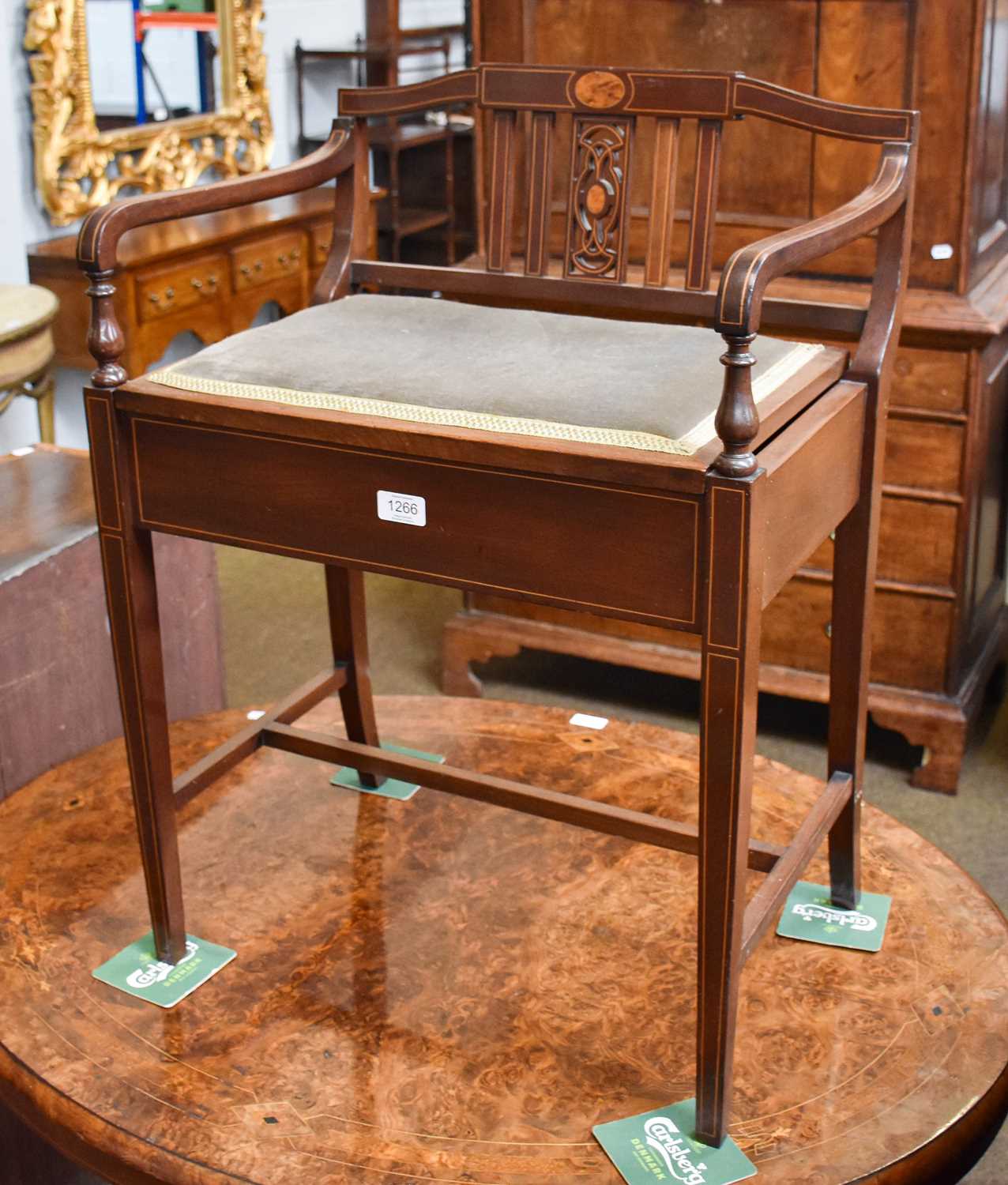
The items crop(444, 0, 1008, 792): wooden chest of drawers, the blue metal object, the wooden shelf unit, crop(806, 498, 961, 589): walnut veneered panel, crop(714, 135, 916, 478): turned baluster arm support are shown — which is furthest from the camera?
the wooden shelf unit

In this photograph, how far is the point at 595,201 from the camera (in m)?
1.71

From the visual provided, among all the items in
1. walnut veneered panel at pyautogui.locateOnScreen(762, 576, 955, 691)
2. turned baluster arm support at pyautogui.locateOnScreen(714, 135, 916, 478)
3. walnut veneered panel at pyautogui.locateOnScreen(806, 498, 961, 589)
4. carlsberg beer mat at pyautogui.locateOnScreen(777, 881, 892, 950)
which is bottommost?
walnut veneered panel at pyautogui.locateOnScreen(762, 576, 955, 691)

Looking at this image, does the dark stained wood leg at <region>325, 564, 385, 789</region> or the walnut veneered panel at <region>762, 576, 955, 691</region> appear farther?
the walnut veneered panel at <region>762, 576, 955, 691</region>

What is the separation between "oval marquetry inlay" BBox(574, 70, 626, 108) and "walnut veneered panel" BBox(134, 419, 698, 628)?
1.79ft

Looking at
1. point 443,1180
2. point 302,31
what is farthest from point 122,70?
point 443,1180

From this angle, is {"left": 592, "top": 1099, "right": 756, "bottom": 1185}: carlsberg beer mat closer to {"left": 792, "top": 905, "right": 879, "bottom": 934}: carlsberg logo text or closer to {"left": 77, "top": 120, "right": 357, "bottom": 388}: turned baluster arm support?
{"left": 792, "top": 905, "right": 879, "bottom": 934}: carlsberg logo text

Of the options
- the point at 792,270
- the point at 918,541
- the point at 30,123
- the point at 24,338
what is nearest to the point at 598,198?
the point at 792,270

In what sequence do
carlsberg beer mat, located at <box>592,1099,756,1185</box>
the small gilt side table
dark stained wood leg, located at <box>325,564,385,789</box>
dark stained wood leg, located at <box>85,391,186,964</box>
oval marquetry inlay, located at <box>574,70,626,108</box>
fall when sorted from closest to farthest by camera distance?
1. carlsberg beer mat, located at <box>592,1099,756,1185</box>
2. dark stained wood leg, located at <box>85,391,186,964</box>
3. oval marquetry inlay, located at <box>574,70,626,108</box>
4. dark stained wood leg, located at <box>325,564,385,789</box>
5. the small gilt side table

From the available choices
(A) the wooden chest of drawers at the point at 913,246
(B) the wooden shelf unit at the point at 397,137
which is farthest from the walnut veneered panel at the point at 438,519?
(B) the wooden shelf unit at the point at 397,137

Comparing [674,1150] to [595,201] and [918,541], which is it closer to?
[595,201]

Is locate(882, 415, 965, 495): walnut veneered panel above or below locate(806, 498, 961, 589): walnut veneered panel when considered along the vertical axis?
above

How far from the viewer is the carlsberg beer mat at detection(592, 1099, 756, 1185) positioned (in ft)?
4.56

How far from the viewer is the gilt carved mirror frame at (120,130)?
3844mm

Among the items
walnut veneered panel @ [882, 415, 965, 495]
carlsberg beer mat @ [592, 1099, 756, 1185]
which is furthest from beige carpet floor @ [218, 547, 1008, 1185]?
carlsberg beer mat @ [592, 1099, 756, 1185]
